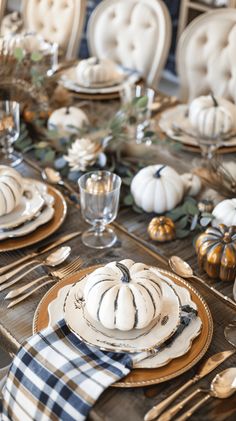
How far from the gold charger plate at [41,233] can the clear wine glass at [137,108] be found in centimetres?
34

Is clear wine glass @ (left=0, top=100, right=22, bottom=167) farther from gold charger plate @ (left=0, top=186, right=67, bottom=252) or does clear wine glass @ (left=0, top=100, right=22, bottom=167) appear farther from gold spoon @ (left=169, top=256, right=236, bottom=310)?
gold spoon @ (left=169, top=256, right=236, bottom=310)

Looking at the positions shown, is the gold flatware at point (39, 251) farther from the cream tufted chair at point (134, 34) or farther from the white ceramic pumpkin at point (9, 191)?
the cream tufted chair at point (134, 34)

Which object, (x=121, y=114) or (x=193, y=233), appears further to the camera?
(x=121, y=114)

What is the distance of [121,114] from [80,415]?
0.92 m

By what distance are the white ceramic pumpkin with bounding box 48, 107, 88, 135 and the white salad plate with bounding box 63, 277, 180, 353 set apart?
68cm

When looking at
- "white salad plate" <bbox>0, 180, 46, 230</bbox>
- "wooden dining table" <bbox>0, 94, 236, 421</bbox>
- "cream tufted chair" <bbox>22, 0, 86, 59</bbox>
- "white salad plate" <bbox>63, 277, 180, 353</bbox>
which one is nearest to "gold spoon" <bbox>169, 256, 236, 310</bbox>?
"wooden dining table" <bbox>0, 94, 236, 421</bbox>

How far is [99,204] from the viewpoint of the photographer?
3.96 feet

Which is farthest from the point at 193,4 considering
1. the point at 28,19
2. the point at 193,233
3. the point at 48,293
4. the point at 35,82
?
the point at 48,293

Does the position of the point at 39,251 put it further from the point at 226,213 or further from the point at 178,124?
the point at 178,124

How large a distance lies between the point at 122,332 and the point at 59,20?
1.87 m

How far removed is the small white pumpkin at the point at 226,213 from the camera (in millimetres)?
1219

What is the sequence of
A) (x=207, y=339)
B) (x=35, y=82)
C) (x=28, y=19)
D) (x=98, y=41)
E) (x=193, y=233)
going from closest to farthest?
(x=207, y=339), (x=193, y=233), (x=35, y=82), (x=98, y=41), (x=28, y=19)

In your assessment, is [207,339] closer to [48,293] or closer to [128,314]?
[128,314]

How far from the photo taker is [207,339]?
0.98 meters
